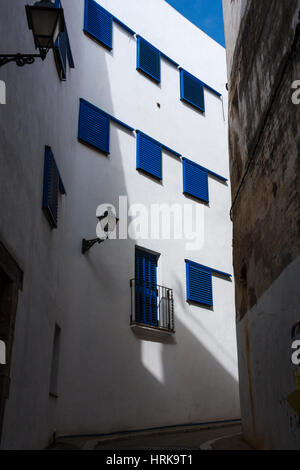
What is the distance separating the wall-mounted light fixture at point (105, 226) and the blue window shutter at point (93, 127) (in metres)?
2.44

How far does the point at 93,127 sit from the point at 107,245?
9.94ft

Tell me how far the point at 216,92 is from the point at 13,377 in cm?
1388

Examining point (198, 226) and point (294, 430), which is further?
point (198, 226)

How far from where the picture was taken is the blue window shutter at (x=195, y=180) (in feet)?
50.3

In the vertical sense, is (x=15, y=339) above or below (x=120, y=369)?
below

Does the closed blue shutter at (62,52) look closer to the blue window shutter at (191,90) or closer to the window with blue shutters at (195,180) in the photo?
the window with blue shutters at (195,180)

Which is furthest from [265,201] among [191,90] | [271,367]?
[191,90]

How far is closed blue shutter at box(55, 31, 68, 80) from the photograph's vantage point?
408 inches

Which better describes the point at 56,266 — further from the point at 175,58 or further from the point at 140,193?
the point at 175,58

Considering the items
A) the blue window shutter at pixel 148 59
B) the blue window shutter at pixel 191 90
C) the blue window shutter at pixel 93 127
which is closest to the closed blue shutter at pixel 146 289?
the blue window shutter at pixel 93 127

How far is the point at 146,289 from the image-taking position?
12.9 meters

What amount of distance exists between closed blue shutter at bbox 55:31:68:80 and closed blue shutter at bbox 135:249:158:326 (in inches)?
187

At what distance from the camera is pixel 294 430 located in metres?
6.39

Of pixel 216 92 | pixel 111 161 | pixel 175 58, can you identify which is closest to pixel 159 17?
pixel 175 58
